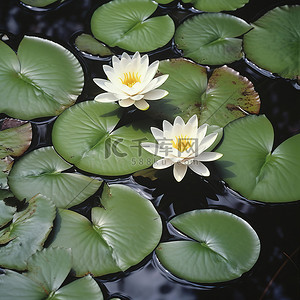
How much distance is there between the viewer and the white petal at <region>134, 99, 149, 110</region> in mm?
2600

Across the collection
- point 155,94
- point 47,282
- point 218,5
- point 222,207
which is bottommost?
point 47,282

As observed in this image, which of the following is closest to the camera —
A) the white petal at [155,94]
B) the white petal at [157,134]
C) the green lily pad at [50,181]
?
the green lily pad at [50,181]

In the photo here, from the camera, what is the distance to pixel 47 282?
1.96 meters

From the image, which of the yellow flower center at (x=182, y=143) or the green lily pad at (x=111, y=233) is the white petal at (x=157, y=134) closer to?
the yellow flower center at (x=182, y=143)

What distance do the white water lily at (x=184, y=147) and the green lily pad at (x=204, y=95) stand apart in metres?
0.31

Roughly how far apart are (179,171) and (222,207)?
0.34m

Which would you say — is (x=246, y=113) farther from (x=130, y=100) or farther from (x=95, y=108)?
(x=95, y=108)

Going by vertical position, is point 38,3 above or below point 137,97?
above

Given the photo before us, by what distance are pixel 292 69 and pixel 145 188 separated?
5.01 ft

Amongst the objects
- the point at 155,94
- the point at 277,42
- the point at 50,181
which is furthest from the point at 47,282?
the point at 277,42

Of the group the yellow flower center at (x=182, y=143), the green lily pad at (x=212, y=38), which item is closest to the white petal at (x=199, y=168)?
the yellow flower center at (x=182, y=143)

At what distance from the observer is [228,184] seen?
7.85 ft

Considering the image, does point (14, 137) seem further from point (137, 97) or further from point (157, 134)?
point (157, 134)

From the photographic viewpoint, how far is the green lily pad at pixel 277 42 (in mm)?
3008
